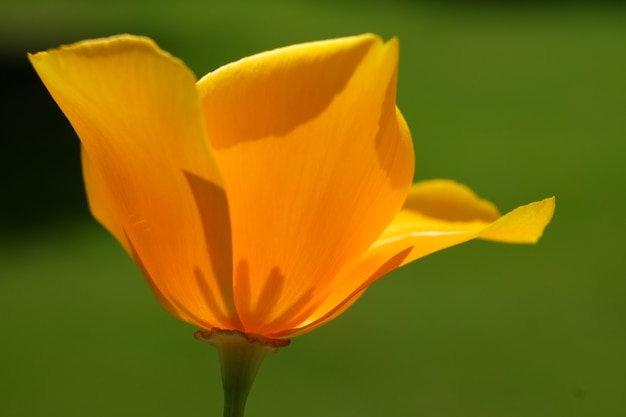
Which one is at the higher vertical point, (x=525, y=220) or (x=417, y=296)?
(x=525, y=220)

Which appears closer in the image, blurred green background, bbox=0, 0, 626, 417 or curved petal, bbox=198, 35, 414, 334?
curved petal, bbox=198, 35, 414, 334

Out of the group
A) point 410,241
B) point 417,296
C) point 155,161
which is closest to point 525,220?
point 410,241

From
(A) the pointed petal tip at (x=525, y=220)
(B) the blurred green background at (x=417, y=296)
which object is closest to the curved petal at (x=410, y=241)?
(A) the pointed petal tip at (x=525, y=220)

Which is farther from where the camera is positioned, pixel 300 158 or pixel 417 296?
pixel 417 296

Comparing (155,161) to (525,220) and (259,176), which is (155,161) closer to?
(259,176)

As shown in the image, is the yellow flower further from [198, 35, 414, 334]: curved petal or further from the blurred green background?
the blurred green background

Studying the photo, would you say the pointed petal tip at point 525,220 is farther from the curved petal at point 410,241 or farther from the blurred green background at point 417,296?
the blurred green background at point 417,296

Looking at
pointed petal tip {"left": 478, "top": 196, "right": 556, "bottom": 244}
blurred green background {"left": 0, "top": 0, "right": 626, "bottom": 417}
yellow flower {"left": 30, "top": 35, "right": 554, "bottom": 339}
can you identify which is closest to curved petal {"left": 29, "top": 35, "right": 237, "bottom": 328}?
yellow flower {"left": 30, "top": 35, "right": 554, "bottom": 339}

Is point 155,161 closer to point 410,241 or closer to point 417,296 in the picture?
point 410,241
